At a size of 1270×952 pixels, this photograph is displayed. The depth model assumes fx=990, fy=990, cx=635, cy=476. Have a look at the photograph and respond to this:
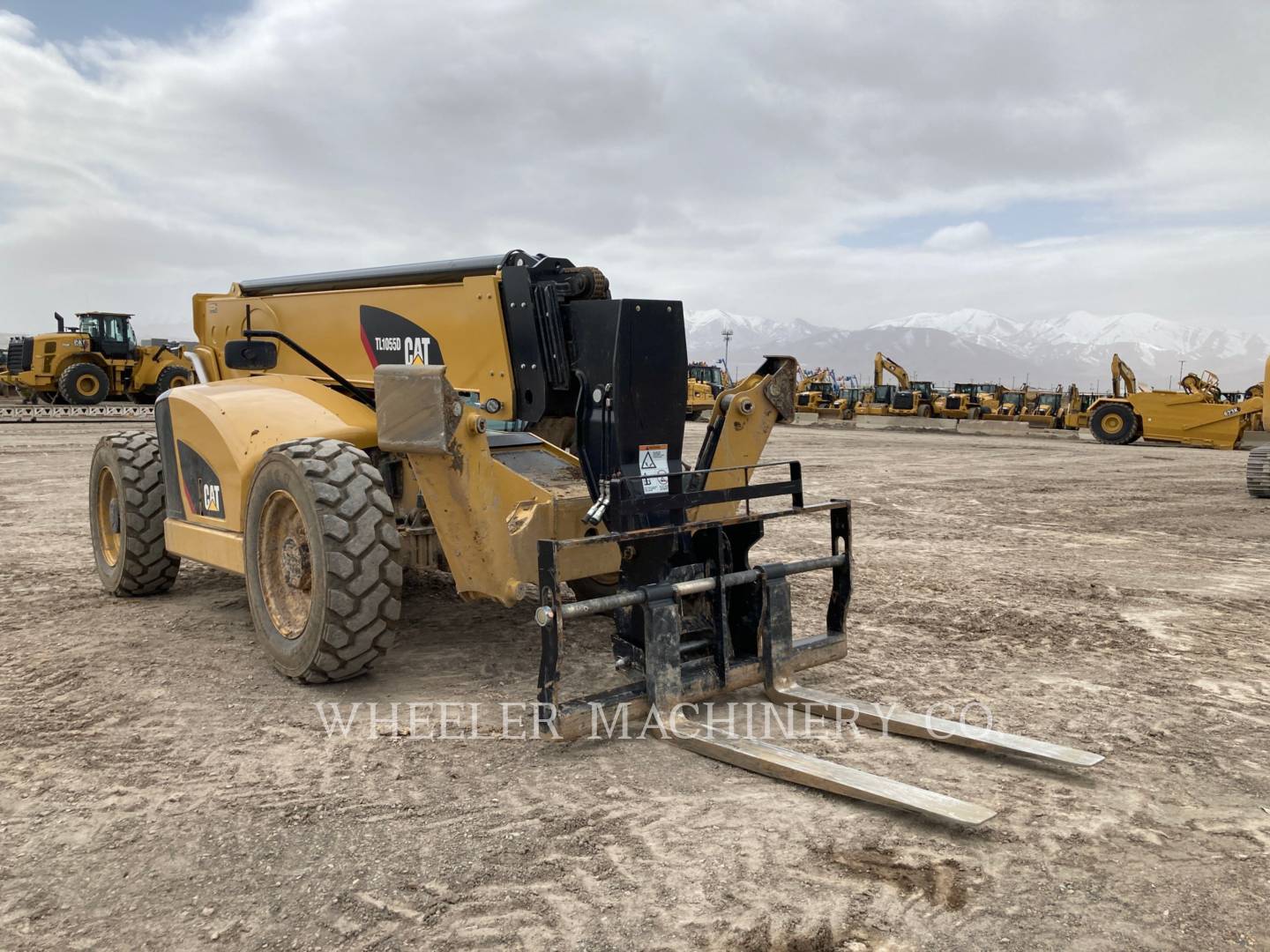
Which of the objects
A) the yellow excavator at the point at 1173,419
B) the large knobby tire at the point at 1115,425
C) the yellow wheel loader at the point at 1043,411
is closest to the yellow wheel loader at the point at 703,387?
the yellow wheel loader at the point at 1043,411

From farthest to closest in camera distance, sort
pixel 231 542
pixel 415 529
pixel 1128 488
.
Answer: pixel 1128 488, pixel 231 542, pixel 415 529

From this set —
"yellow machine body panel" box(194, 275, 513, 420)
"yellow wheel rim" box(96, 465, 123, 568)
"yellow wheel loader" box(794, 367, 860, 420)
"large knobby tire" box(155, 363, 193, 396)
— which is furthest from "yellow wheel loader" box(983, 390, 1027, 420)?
"yellow wheel rim" box(96, 465, 123, 568)

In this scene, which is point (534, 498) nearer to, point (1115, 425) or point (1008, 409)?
point (1115, 425)

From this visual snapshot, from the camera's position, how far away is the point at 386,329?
5.57m

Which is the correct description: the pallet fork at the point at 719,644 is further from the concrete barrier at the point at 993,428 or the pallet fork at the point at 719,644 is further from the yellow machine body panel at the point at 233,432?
the concrete barrier at the point at 993,428

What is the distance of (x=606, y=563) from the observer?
4699 millimetres

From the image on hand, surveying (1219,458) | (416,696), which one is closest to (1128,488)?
(1219,458)

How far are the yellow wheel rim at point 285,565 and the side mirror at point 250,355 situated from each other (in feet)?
4.97

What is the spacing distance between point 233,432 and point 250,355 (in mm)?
1007

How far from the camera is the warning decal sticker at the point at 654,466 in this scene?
186 inches

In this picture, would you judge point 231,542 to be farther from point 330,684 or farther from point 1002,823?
point 1002,823

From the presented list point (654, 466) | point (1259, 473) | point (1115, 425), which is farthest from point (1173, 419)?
point (654, 466)

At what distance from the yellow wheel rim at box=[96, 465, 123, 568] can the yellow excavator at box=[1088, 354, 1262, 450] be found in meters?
23.9

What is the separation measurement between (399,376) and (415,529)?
39.2 inches
